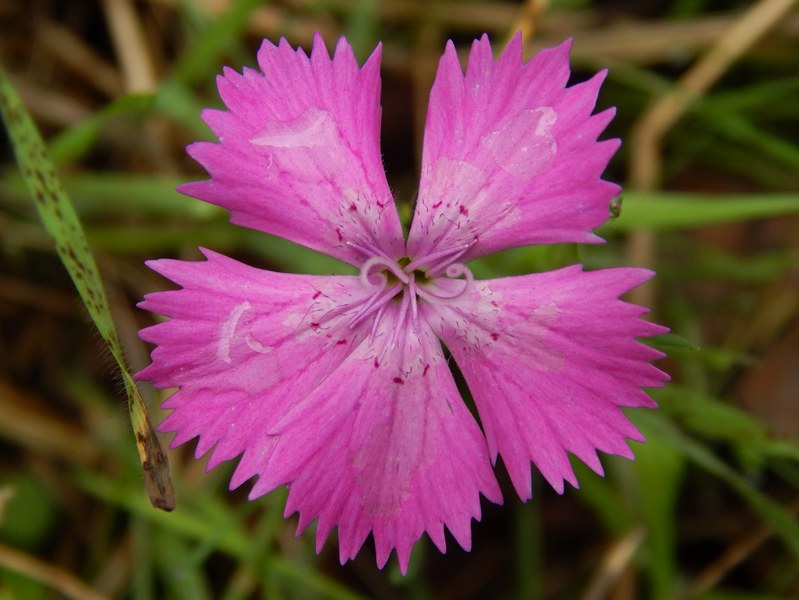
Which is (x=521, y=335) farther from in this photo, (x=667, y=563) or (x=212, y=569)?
(x=212, y=569)

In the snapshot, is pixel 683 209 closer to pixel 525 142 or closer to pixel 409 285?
pixel 525 142

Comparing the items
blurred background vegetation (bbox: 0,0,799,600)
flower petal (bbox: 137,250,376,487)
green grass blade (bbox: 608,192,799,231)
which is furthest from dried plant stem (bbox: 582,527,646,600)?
flower petal (bbox: 137,250,376,487)

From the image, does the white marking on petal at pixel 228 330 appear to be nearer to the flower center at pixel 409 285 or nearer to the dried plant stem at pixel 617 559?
the flower center at pixel 409 285

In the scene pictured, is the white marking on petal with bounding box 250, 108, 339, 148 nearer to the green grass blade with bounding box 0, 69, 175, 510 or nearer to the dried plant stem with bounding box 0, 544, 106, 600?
the green grass blade with bounding box 0, 69, 175, 510

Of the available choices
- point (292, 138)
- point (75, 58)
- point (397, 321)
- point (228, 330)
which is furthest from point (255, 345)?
point (75, 58)

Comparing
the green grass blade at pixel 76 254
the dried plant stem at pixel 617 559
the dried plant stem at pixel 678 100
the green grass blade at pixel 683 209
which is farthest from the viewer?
the dried plant stem at pixel 678 100

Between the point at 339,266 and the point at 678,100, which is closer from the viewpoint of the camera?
the point at 339,266

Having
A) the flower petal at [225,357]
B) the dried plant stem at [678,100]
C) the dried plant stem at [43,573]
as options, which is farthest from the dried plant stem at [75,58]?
the dried plant stem at [678,100]
